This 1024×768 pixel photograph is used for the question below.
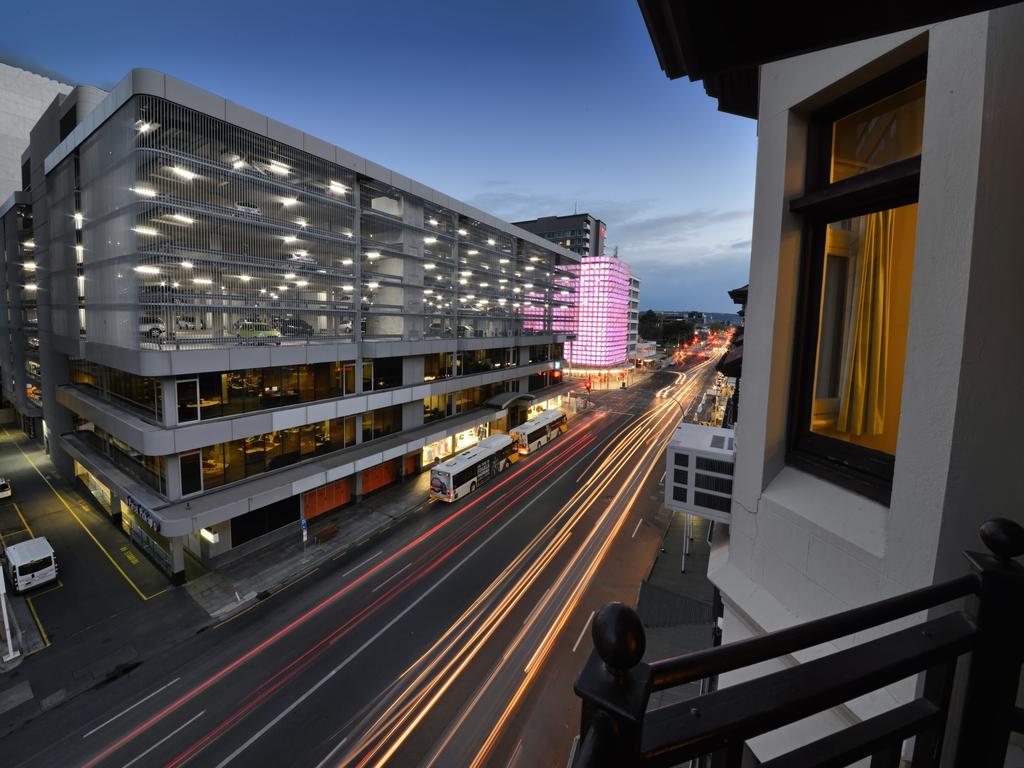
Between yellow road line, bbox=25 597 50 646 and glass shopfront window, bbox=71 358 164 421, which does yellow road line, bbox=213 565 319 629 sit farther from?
glass shopfront window, bbox=71 358 164 421

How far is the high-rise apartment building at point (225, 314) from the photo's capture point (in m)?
18.4

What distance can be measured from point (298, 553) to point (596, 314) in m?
71.0

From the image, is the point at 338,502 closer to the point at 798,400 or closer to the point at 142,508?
the point at 142,508

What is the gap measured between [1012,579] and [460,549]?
2248cm

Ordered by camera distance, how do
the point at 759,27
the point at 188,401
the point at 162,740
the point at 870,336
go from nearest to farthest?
the point at 759,27, the point at 870,336, the point at 162,740, the point at 188,401

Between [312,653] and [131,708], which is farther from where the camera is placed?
[312,653]

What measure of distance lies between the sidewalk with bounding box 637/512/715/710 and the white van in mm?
24657

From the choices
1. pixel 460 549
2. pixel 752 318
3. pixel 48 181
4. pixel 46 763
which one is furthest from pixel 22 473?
pixel 752 318

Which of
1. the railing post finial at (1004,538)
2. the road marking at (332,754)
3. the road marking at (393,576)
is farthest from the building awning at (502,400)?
the railing post finial at (1004,538)

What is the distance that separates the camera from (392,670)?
48.7ft

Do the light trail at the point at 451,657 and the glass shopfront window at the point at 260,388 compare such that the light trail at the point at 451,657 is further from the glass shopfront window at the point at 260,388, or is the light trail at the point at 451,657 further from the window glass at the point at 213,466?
the glass shopfront window at the point at 260,388

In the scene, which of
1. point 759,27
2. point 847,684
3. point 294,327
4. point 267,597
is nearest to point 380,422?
point 294,327

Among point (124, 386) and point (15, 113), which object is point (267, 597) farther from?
point (15, 113)

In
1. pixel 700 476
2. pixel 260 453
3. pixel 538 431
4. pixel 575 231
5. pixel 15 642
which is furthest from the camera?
pixel 575 231
